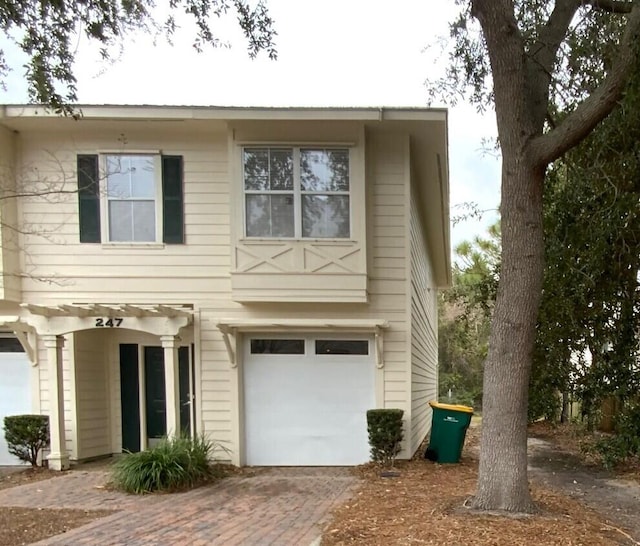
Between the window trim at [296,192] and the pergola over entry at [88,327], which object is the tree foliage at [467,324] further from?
the pergola over entry at [88,327]

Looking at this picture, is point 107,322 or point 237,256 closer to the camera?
point 107,322

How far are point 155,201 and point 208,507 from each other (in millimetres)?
4831

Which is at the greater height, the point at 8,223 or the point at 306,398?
the point at 8,223

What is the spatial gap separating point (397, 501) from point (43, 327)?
5.79 m

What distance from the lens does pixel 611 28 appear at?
675cm

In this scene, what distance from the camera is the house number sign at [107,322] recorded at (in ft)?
26.2

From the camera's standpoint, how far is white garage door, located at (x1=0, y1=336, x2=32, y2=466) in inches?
342

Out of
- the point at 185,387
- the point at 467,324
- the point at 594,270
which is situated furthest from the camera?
the point at 467,324

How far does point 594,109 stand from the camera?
5059 mm

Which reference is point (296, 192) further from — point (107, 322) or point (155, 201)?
point (107, 322)

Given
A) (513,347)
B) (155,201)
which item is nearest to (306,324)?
(155,201)

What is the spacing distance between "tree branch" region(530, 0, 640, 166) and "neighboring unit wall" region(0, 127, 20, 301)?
7546mm

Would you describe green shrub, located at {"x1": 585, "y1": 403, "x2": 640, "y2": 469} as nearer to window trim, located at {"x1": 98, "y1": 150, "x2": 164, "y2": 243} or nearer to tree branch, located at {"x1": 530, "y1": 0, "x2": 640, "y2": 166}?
tree branch, located at {"x1": 530, "y1": 0, "x2": 640, "y2": 166}

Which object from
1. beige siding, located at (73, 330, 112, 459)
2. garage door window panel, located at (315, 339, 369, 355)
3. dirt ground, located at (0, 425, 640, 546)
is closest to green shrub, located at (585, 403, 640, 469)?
dirt ground, located at (0, 425, 640, 546)
